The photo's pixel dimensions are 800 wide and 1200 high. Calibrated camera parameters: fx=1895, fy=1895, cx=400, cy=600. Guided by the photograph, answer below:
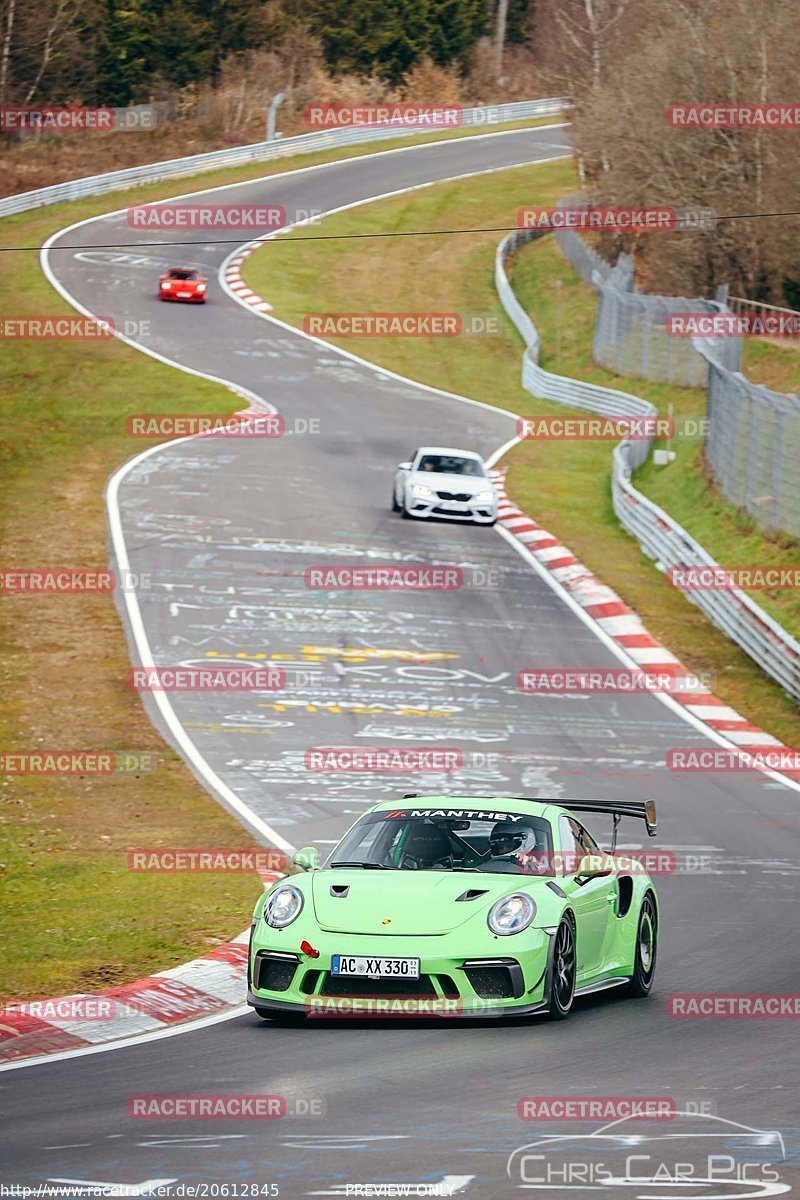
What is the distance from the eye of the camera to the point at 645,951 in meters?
11.8

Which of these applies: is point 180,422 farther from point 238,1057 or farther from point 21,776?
point 238,1057

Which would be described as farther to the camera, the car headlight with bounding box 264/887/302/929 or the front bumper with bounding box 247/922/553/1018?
the car headlight with bounding box 264/887/302/929

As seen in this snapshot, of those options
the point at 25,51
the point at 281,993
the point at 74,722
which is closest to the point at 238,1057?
the point at 281,993

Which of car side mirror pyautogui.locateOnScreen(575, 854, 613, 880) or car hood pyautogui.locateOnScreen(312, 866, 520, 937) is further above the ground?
car hood pyautogui.locateOnScreen(312, 866, 520, 937)

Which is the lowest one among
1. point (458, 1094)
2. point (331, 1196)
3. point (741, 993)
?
point (741, 993)

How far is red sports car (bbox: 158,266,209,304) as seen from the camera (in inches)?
2156

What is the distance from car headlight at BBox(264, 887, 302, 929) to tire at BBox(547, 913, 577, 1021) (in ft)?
4.68

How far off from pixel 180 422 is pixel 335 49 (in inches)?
2110

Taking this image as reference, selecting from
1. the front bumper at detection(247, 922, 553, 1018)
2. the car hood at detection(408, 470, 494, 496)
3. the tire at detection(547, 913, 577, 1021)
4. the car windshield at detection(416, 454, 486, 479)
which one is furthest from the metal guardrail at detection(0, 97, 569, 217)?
the front bumper at detection(247, 922, 553, 1018)

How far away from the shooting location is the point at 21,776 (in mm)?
19562

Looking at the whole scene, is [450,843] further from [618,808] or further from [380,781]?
[380,781]

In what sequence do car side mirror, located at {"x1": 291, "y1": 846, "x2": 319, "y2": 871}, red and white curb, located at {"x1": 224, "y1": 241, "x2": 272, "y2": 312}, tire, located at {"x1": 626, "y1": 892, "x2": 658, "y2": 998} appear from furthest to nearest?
red and white curb, located at {"x1": 224, "y1": 241, "x2": 272, "y2": 312}, tire, located at {"x1": 626, "y1": 892, "x2": 658, "y2": 998}, car side mirror, located at {"x1": 291, "y1": 846, "x2": 319, "y2": 871}

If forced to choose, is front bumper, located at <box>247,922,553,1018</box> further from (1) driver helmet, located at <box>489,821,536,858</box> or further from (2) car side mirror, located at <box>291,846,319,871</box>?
(1) driver helmet, located at <box>489,821,536,858</box>

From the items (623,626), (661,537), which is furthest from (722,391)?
(623,626)
